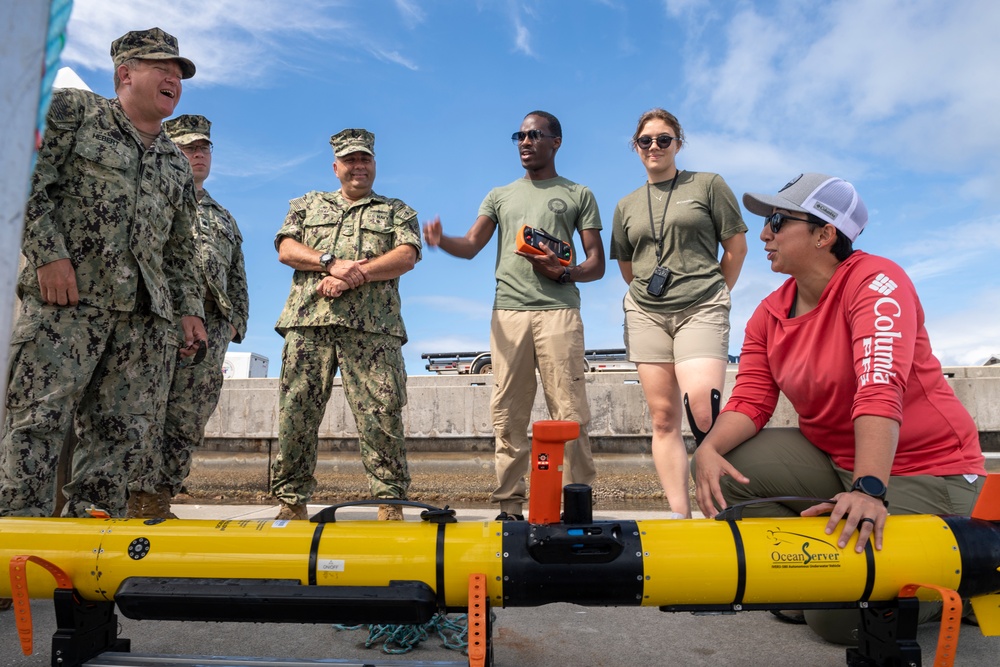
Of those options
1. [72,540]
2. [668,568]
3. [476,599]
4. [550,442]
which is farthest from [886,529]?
[72,540]

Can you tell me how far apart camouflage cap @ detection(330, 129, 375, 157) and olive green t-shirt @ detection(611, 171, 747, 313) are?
1603mm

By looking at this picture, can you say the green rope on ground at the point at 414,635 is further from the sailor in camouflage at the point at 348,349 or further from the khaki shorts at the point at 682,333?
the khaki shorts at the point at 682,333

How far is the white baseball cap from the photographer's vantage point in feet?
7.59

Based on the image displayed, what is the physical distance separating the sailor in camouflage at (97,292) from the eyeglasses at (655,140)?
2.26 meters

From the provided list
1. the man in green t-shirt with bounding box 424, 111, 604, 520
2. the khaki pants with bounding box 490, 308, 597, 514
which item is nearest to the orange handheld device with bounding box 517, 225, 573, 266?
the man in green t-shirt with bounding box 424, 111, 604, 520

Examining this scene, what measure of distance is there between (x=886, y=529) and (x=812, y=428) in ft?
2.10

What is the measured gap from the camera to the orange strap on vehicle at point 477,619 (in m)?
1.70

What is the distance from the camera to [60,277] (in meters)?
2.62

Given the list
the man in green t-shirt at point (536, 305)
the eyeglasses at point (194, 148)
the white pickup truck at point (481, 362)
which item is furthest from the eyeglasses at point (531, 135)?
the white pickup truck at point (481, 362)

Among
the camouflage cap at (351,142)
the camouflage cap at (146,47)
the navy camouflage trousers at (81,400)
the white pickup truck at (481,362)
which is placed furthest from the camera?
the white pickup truck at (481,362)

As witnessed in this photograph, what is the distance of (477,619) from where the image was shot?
68.3 inches

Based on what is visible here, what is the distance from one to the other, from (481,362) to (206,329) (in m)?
11.2

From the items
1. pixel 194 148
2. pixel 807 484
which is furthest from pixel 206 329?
pixel 807 484

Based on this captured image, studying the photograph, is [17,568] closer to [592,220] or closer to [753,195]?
[753,195]
